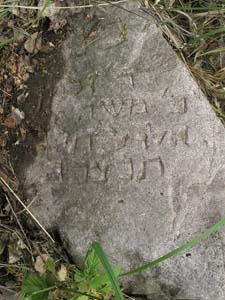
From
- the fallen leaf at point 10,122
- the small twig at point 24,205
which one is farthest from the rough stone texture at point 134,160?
the fallen leaf at point 10,122

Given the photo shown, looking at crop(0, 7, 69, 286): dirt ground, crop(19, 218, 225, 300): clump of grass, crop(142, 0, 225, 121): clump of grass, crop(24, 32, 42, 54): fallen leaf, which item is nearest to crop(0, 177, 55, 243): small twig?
crop(0, 7, 69, 286): dirt ground

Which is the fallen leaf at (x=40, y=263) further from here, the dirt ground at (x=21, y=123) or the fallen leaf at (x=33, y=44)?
the fallen leaf at (x=33, y=44)

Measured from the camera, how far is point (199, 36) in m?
1.88

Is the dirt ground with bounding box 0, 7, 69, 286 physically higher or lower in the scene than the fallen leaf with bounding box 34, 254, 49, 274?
higher

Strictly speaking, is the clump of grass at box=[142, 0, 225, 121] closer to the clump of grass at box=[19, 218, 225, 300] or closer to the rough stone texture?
the rough stone texture

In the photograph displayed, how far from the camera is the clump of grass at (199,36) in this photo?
73.6 inches

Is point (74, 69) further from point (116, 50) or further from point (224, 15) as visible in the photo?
point (224, 15)

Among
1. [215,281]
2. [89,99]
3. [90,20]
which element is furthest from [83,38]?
[215,281]

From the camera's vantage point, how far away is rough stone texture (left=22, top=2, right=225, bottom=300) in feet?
5.47

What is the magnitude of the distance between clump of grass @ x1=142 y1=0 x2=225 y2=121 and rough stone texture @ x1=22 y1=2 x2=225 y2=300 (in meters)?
0.12

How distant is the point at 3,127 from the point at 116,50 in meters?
0.48

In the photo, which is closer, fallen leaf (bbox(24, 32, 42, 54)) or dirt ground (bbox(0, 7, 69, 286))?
dirt ground (bbox(0, 7, 69, 286))

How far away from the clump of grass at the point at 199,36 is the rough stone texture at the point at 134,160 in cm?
12

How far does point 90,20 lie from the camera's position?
74.0 inches
